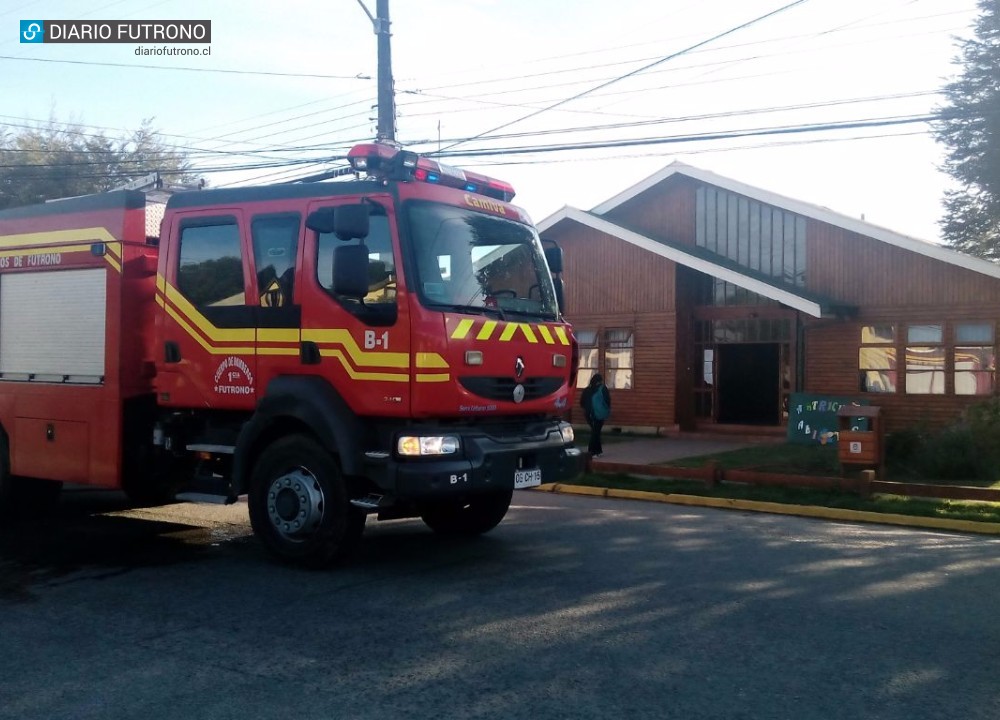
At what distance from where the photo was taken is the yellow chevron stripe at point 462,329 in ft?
24.0

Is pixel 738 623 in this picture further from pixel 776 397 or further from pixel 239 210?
pixel 776 397

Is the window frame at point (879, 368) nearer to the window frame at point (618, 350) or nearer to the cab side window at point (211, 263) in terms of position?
the window frame at point (618, 350)

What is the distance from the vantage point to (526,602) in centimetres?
670

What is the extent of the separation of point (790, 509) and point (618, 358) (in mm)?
11412

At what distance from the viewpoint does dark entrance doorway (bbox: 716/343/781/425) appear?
21.8 m

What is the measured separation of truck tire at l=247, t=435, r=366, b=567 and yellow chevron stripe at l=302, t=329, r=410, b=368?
0.78m

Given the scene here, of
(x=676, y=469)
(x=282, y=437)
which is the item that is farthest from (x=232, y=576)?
(x=676, y=469)

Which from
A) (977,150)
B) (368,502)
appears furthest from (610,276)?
(977,150)

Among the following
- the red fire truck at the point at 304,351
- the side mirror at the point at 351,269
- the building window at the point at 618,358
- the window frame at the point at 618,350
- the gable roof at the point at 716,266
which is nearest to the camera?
the side mirror at the point at 351,269

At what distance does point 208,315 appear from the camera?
325 inches

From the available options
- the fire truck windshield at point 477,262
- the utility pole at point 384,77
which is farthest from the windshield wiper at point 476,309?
the utility pole at point 384,77

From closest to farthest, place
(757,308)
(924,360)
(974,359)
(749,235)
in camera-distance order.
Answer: (974,359), (924,360), (757,308), (749,235)

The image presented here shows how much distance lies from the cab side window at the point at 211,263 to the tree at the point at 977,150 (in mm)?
32177

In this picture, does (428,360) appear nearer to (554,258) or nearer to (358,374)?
(358,374)
